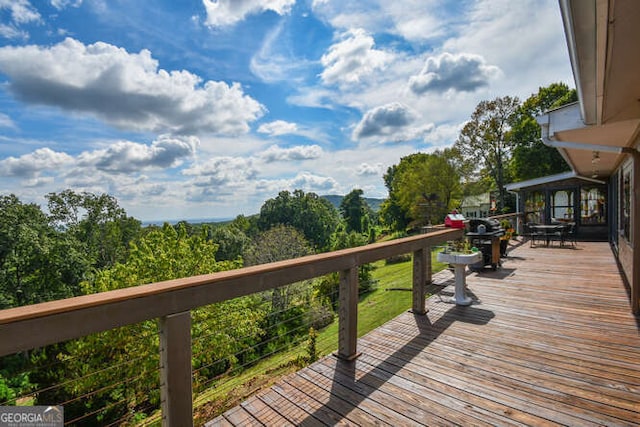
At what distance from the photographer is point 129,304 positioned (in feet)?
4.30

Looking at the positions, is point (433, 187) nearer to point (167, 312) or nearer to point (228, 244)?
point (228, 244)

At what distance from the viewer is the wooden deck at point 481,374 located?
6.40ft

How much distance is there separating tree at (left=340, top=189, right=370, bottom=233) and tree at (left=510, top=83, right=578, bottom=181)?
29.2 meters

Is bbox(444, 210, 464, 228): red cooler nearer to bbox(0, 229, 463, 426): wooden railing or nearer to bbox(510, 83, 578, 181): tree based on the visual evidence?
bbox(0, 229, 463, 426): wooden railing

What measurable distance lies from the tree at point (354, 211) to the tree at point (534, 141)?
Result: 29.2 m

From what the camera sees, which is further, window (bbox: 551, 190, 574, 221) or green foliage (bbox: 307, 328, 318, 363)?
window (bbox: 551, 190, 574, 221)

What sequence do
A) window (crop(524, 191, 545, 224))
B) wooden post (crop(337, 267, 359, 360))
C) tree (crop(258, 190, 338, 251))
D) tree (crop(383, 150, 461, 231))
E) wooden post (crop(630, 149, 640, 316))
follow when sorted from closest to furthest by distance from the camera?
wooden post (crop(337, 267, 359, 360)) → wooden post (crop(630, 149, 640, 316)) → window (crop(524, 191, 545, 224)) → tree (crop(383, 150, 461, 231)) → tree (crop(258, 190, 338, 251))

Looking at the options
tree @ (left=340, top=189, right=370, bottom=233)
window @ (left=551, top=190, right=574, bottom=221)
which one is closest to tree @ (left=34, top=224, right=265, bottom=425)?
window @ (left=551, top=190, right=574, bottom=221)

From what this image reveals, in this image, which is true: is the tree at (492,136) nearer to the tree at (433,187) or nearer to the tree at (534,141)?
the tree at (534,141)

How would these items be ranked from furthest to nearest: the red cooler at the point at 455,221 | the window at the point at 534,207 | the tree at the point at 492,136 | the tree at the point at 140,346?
the tree at the point at 492,136 → the window at the point at 534,207 → the tree at the point at 140,346 → the red cooler at the point at 455,221

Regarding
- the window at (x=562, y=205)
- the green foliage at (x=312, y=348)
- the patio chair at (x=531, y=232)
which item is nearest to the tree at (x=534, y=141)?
the window at (x=562, y=205)

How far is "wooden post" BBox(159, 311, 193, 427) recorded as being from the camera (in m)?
1.50

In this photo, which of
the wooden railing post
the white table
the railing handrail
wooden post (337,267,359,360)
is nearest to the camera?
the railing handrail

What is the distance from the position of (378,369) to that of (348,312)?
519mm
